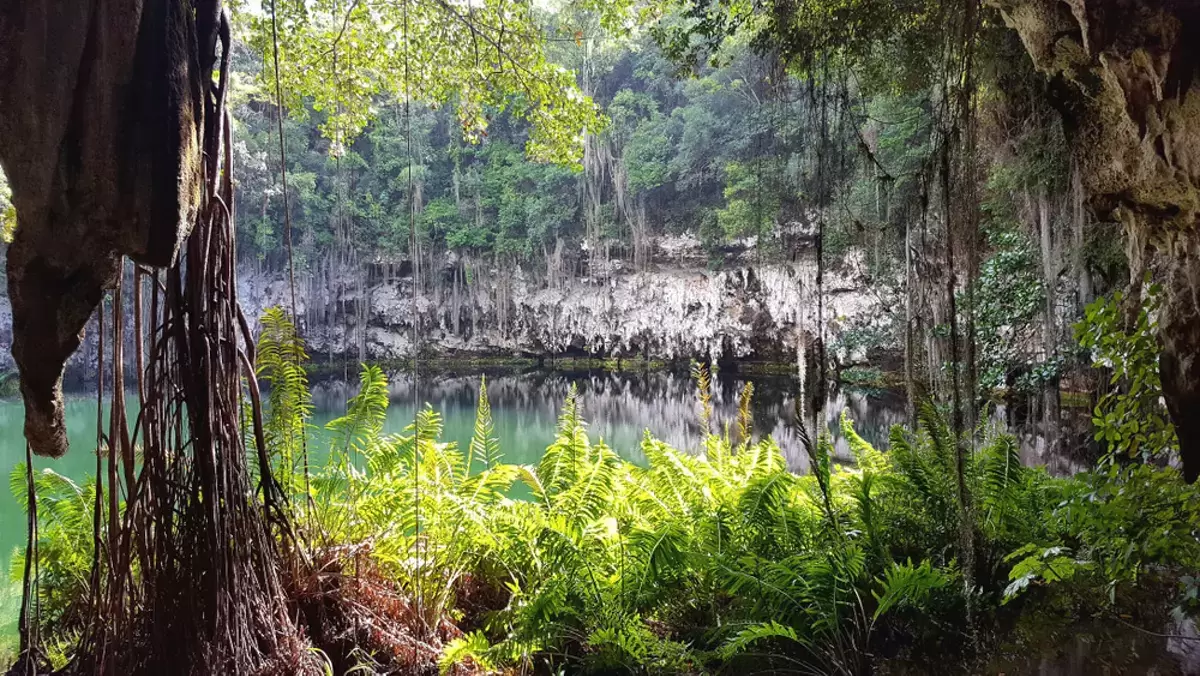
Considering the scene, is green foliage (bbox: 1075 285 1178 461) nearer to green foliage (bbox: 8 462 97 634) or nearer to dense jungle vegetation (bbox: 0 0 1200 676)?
dense jungle vegetation (bbox: 0 0 1200 676)

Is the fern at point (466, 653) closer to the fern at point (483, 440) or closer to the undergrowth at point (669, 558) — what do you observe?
the undergrowth at point (669, 558)

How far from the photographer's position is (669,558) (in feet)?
9.43

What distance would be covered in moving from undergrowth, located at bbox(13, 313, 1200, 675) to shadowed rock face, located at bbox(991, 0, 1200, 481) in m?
0.49

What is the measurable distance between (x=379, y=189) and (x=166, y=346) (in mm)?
21142

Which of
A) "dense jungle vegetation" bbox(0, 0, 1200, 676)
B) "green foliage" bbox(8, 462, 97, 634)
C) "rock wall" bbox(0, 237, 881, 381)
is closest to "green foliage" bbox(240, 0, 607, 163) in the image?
"dense jungle vegetation" bbox(0, 0, 1200, 676)

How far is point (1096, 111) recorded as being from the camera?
107 inches

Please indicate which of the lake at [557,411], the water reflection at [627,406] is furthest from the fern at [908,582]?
the water reflection at [627,406]

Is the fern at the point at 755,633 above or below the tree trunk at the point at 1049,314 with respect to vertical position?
below

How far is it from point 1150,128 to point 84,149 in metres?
3.16

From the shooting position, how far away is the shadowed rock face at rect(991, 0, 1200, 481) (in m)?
1.98

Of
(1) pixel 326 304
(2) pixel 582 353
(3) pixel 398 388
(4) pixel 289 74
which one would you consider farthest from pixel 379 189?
(4) pixel 289 74

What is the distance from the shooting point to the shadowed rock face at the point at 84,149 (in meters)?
1.26

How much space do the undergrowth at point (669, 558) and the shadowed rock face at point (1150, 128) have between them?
49 centimetres

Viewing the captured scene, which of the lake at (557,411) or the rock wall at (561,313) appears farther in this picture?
the rock wall at (561,313)
